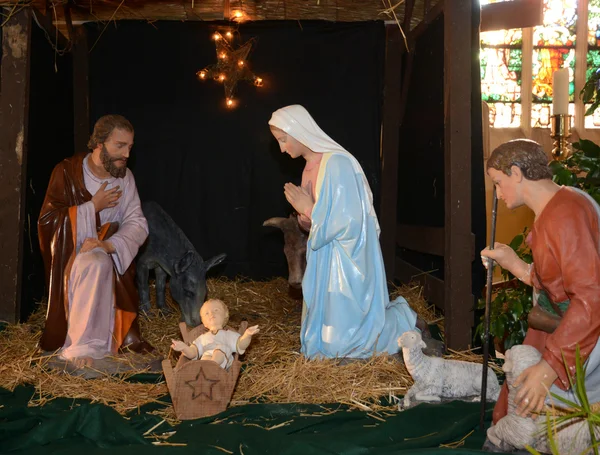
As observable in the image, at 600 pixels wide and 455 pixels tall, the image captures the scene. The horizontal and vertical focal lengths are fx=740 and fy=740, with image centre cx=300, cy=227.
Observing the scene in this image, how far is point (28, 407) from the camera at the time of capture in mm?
4074

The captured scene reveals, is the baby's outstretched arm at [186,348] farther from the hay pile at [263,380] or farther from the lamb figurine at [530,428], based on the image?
the lamb figurine at [530,428]

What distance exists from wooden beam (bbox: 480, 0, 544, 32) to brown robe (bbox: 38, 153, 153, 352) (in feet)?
11.8

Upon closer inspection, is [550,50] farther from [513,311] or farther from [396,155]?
[513,311]

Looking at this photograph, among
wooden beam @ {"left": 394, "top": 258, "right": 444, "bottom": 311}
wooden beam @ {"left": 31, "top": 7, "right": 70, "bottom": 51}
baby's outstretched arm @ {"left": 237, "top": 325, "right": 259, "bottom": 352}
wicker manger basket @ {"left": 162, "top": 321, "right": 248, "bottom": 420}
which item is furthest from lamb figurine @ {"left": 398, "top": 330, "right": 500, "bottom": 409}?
wooden beam @ {"left": 31, "top": 7, "right": 70, "bottom": 51}

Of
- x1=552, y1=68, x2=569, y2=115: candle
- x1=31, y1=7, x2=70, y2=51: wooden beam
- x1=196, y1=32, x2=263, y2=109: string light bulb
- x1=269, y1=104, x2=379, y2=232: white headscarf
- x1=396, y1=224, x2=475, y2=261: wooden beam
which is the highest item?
x1=31, y1=7, x2=70, y2=51: wooden beam

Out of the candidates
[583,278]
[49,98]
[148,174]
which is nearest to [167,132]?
[148,174]

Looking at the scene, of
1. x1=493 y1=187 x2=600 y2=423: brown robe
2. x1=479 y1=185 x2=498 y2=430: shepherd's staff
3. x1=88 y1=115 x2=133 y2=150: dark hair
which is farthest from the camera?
x1=88 y1=115 x2=133 y2=150: dark hair

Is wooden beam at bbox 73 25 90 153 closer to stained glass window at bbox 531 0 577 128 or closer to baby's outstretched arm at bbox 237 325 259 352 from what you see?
baby's outstretched arm at bbox 237 325 259 352

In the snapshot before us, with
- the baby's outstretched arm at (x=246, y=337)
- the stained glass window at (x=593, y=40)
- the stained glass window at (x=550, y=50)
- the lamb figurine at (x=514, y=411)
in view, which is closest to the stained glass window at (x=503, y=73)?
the stained glass window at (x=550, y=50)

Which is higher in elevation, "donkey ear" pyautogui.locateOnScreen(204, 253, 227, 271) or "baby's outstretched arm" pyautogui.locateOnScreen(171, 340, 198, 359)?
"donkey ear" pyautogui.locateOnScreen(204, 253, 227, 271)

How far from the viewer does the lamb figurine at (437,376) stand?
3.94 metres

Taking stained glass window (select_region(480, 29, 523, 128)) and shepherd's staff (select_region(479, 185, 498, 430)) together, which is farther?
stained glass window (select_region(480, 29, 523, 128))

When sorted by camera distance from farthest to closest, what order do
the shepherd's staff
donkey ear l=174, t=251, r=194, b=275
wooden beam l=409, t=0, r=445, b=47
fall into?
donkey ear l=174, t=251, r=194, b=275
wooden beam l=409, t=0, r=445, b=47
the shepherd's staff

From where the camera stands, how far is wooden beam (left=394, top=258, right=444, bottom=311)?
5.94 m
